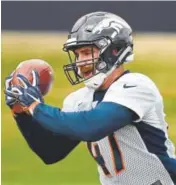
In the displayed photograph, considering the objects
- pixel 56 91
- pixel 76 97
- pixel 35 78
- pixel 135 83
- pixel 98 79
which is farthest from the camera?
pixel 56 91

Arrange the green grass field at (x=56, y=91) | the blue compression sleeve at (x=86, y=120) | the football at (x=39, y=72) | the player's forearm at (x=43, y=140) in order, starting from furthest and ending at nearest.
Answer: the green grass field at (x=56, y=91)
the player's forearm at (x=43, y=140)
the football at (x=39, y=72)
the blue compression sleeve at (x=86, y=120)

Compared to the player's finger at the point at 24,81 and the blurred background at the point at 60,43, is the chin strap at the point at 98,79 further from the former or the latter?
the blurred background at the point at 60,43

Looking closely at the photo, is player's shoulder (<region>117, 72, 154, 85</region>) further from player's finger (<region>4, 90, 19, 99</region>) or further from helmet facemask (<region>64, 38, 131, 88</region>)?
player's finger (<region>4, 90, 19, 99</region>)

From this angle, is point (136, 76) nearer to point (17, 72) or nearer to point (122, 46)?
point (122, 46)

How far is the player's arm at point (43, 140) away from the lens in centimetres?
591

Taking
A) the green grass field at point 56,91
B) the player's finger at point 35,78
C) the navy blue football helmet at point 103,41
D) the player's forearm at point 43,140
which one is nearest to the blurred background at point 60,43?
the green grass field at point 56,91

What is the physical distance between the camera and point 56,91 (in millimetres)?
13367

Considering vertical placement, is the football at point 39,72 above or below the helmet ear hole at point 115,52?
below

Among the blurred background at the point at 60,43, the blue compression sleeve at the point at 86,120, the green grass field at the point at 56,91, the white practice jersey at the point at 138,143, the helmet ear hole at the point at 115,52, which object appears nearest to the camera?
the blue compression sleeve at the point at 86,120

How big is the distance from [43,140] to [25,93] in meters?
0.68

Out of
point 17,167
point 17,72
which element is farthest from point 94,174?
point 17,72

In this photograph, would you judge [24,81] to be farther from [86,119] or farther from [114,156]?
[114,156]

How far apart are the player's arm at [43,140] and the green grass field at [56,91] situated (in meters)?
3.71

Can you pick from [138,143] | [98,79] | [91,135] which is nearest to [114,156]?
[138,143]
